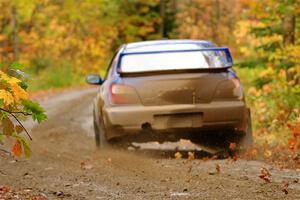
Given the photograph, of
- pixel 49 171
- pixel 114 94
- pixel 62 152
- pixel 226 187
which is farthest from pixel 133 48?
pixel 226 187

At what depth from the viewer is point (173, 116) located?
9328mm

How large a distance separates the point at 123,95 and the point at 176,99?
723 mm

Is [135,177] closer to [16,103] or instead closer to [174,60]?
[16,103]

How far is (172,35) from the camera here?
52.7 m

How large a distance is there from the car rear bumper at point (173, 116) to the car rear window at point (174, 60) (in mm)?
582

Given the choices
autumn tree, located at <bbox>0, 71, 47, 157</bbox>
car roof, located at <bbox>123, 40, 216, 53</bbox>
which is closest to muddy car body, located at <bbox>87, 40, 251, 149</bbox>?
car roof, located at <bbox>123, 40, 216, 53</bbox>

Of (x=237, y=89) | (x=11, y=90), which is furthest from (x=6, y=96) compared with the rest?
(x=237, y=89)

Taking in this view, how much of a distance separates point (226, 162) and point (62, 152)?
3.06m

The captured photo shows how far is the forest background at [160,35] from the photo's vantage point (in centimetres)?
1416

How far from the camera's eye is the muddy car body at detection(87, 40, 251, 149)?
30.6 ft

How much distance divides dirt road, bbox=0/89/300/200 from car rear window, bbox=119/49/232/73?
1.24 meters

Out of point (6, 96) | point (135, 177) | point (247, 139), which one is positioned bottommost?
point (247, 139)

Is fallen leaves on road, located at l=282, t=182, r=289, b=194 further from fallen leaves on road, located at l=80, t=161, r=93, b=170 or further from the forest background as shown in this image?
fallen leaves on road, located at l=80, t=161, r=93, b=170

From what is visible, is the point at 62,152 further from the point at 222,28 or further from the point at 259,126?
the point at 222,28
